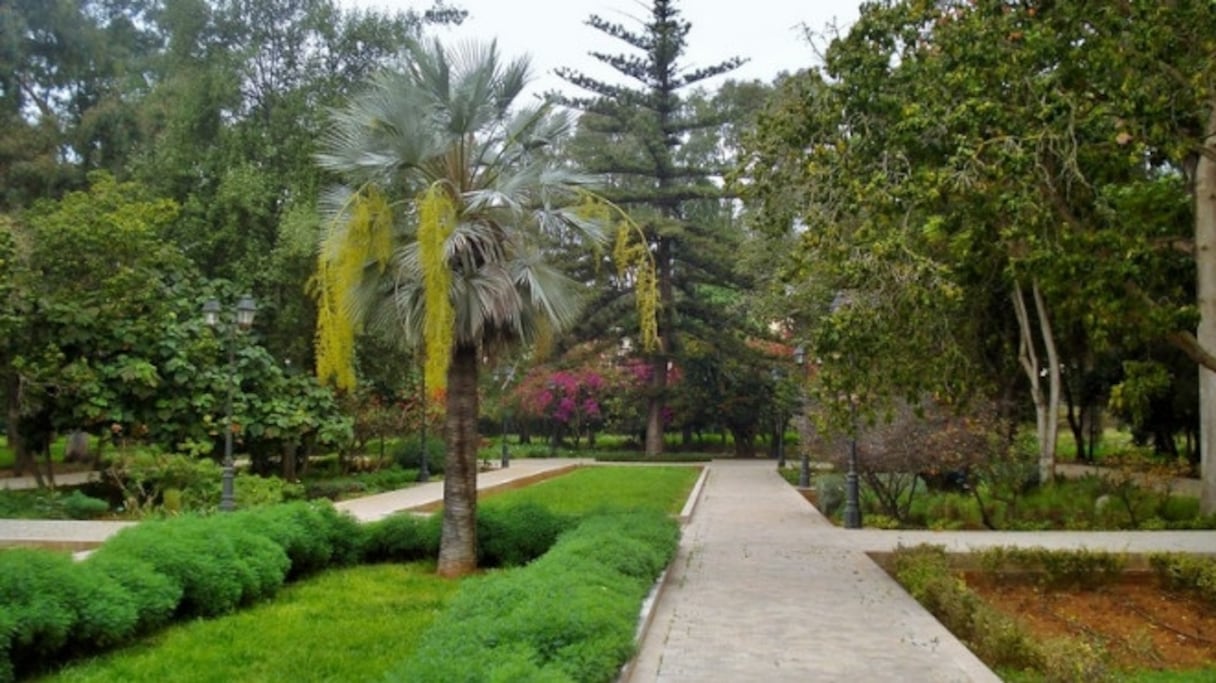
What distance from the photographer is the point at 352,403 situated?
81.3 feet

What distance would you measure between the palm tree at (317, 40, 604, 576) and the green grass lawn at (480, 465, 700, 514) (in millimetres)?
5296

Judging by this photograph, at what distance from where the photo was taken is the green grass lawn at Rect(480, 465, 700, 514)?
19.3 m

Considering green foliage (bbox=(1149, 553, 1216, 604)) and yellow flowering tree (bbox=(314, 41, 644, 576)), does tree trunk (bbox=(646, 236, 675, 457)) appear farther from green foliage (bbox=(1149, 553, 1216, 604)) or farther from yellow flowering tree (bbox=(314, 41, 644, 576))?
green foliage (bbox=(1149, 553, 1216, 604))

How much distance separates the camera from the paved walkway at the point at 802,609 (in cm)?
675

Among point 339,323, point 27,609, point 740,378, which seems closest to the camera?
point 27,609

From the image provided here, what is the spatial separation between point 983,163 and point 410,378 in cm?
2117

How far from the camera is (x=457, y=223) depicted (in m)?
10.4

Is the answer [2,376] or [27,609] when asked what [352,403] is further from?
[27,609]

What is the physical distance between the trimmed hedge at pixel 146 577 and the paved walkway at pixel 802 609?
3583mm

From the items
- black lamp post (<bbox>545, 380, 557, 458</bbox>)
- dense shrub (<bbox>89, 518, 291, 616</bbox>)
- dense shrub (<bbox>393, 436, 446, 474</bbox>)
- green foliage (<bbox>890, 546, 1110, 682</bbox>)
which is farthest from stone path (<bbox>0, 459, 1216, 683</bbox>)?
black lamp post (<bbox>545, 380, 557, 458</bbox>)

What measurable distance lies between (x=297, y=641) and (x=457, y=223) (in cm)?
457

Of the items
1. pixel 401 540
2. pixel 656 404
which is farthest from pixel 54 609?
pixel 656 404

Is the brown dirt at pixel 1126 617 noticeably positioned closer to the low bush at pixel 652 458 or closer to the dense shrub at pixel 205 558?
the dense shrub at pixel 205 558

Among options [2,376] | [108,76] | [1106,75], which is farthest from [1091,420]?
[108,76]
